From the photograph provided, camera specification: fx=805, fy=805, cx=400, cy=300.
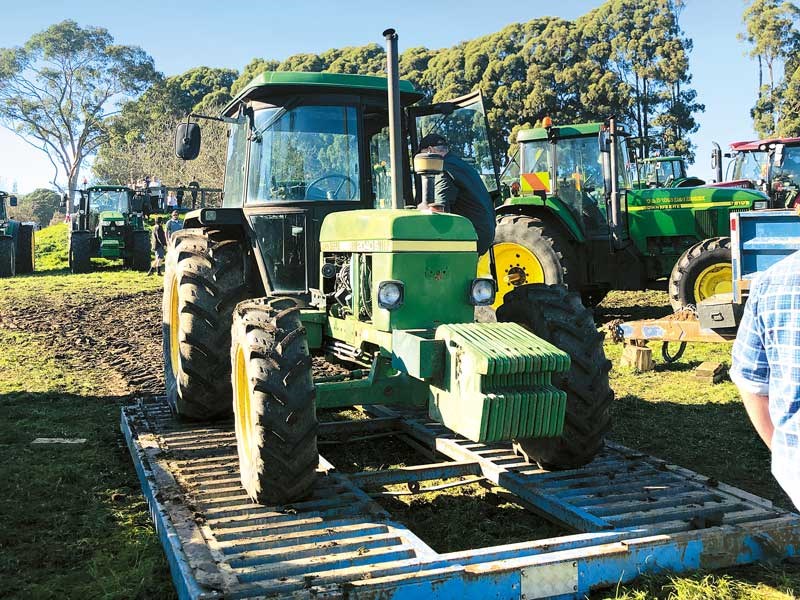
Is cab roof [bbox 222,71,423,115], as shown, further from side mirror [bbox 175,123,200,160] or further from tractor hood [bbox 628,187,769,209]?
tractor hood [bbox 628,187,769,209]

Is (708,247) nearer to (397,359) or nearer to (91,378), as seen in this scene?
(397,359)

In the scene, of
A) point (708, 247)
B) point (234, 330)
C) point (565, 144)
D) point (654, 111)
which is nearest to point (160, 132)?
point (654, 111)

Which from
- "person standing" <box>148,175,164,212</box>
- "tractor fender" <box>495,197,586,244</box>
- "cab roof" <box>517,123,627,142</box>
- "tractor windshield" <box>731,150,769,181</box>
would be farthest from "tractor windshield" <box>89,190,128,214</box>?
"tractor windshield" <box>731,150,769,181</box>

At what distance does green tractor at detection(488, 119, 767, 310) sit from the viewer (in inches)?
423

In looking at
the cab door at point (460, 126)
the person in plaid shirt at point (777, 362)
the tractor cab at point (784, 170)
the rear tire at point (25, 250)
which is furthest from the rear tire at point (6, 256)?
the person in plaid shirt at point (777, 362)

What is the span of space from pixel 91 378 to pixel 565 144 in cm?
697

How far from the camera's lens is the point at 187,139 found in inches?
225

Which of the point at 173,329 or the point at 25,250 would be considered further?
the point at 25,250

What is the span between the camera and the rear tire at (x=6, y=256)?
19.5 meters

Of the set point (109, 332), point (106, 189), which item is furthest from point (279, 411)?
point (106, 189)

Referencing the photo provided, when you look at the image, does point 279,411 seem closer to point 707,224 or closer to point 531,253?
point 531,253

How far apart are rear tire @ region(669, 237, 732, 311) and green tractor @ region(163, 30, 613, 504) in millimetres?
4612

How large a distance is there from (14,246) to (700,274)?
55.6ft

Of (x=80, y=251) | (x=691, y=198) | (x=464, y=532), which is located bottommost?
(x=464, y=532)
